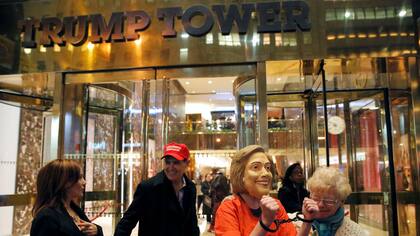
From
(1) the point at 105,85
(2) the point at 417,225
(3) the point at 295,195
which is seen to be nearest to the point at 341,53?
(3) the point at 295,195

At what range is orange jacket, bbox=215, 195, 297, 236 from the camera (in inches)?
61.1

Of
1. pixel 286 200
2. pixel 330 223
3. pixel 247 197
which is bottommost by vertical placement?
pixel 286 200

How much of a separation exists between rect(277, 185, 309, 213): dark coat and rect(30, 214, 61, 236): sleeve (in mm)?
2883

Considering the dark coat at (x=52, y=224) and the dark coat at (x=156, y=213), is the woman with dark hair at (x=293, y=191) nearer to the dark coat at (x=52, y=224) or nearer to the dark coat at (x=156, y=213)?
the dark coat at (x=156, y=213)

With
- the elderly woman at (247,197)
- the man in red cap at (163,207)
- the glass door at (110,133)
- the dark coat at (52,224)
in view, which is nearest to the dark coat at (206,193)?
the glass door at (110,133)

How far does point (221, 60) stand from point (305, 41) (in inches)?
33.1

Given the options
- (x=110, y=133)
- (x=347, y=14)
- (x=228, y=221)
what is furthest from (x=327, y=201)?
(x=110, y=133)

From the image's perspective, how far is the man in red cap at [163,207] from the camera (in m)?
2.62

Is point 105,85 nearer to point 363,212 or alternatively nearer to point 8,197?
point 8,197

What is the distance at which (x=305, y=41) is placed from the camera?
385 centimetres

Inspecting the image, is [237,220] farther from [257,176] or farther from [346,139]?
[346,139]

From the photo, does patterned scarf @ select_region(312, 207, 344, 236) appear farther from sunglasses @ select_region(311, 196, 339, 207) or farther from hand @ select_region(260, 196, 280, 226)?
hand @ select_region(260, 196, 280, 226)

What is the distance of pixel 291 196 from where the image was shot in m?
4.35

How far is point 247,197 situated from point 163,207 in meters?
1.13
